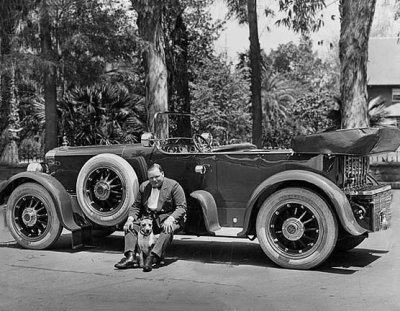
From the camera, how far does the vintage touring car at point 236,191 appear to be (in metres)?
6.91

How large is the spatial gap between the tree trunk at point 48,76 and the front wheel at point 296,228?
9129 millimetres

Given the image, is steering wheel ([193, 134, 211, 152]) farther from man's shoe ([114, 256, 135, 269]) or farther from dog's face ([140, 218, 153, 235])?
man's shoe ([114, 256, 135, 269])

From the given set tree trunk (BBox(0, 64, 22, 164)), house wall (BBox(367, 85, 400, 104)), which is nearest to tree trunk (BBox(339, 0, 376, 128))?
tree trunk (BBox(0, 64, 22, 164))

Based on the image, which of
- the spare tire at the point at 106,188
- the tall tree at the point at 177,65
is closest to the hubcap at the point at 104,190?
the spare tire at the point at 106,188

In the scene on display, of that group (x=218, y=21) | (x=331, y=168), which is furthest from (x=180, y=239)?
(x=218, y=21)

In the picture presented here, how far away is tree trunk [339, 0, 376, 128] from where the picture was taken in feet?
43.7

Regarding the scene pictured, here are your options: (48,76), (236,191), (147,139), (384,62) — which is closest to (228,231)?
(236,191)

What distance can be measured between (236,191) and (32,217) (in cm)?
295

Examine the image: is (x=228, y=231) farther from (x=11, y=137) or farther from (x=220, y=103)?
(x=220, y=103)

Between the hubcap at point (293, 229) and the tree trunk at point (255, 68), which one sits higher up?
the tree trunk at point (255, 68)

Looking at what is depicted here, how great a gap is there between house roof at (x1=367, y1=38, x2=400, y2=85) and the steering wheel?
131ft

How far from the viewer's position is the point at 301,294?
5.88m

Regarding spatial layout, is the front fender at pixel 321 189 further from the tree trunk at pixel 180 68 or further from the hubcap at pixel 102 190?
the tree trunk at pixel 180 68

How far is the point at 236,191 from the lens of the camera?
7590 millimetres
